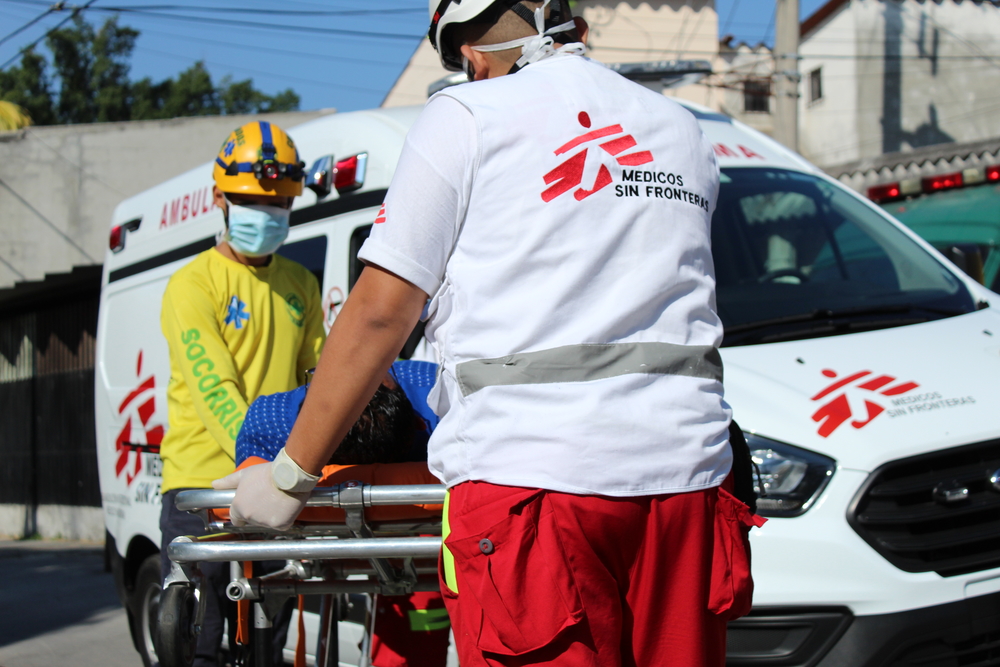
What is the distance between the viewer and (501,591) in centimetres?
146

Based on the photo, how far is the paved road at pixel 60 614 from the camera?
579cm

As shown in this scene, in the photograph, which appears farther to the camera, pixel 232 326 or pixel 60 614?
pixel 60 614

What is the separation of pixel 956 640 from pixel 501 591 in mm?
1796

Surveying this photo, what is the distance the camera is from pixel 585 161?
1.54 m

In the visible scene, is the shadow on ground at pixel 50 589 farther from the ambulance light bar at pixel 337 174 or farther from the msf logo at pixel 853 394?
the msf logo at pixel 853 394

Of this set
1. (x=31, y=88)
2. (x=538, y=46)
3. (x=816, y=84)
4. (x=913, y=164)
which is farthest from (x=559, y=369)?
(x=31, y=88)

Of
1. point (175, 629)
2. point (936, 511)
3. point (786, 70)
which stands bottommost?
point (175, 629)

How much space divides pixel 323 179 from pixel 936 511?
2752 mm

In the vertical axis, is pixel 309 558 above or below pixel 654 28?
below

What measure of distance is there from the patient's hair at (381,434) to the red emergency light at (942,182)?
5835mm

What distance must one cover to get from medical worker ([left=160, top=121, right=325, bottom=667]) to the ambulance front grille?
1903 mm

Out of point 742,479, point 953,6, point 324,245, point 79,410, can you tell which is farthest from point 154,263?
point 953,6

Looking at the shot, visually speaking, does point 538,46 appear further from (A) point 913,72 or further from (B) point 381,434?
(A) point 913,72

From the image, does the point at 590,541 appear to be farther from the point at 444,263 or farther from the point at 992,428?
the point at 992,428
